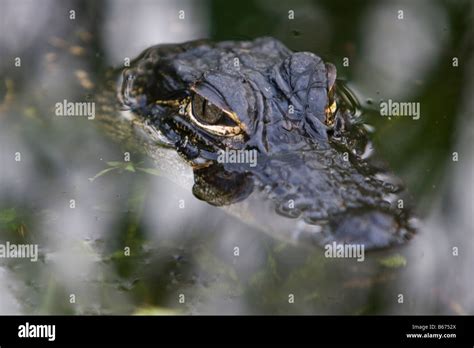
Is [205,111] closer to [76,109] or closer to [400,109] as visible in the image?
[76,109]

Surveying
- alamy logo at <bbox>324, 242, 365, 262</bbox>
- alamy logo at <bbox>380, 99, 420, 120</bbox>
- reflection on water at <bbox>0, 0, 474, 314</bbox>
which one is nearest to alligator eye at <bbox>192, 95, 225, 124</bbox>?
reflection on water at <bbox>0, 0, 474, 314</bbox>

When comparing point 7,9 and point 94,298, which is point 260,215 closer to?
point 94,298

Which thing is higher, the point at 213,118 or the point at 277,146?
the point at 213,118
